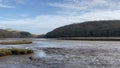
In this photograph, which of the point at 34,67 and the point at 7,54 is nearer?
the point at 34,67

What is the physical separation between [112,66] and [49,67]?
274 inches

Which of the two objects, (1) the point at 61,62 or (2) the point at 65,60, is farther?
(2) the point at 65,60

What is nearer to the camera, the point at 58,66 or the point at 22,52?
the point at 58,66

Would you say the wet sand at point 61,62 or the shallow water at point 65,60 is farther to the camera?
the shallow water at point 65,60

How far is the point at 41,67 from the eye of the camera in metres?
30.6

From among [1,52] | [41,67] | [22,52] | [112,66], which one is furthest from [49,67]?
[22,52]

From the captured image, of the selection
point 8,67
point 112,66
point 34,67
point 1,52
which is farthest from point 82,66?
point 1,52

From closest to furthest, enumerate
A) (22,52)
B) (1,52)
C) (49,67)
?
(49,67) < (1,52) < (22,52)

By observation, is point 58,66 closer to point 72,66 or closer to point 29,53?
point 72,66

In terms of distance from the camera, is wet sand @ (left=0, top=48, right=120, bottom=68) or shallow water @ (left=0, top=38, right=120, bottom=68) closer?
wet sand @ (left=0, top=48, right=120, bottom=68)

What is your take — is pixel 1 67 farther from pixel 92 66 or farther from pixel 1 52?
pixel 1 52

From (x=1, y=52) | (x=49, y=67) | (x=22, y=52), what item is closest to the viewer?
(x=49, y=67)

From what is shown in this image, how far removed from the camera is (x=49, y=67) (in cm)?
3042

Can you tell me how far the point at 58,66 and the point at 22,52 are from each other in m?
17.8
